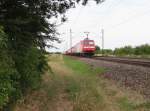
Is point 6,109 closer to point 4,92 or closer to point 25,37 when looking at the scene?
point 4,92

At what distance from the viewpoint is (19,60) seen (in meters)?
8.24

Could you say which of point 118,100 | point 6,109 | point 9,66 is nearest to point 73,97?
point 118,100

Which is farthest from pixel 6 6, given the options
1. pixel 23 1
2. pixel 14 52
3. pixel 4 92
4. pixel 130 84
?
pixel 130 84

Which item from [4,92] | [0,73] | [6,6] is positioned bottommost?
[4,92]

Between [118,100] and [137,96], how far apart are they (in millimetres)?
648

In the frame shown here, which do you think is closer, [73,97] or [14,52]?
[14,52]

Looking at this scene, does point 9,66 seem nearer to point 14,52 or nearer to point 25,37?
point 14,52

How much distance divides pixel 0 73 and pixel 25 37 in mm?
3576

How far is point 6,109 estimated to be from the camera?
25.6 feet

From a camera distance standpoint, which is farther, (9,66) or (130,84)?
(130,84)

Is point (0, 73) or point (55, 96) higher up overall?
point (0, 73)

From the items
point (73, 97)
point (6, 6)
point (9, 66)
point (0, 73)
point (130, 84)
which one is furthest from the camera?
point (130, 84)

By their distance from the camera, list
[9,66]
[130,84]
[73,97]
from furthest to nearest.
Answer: [130,84] < [73,97] < [9,66]

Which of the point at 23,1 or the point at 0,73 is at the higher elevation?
the point at 23,1
